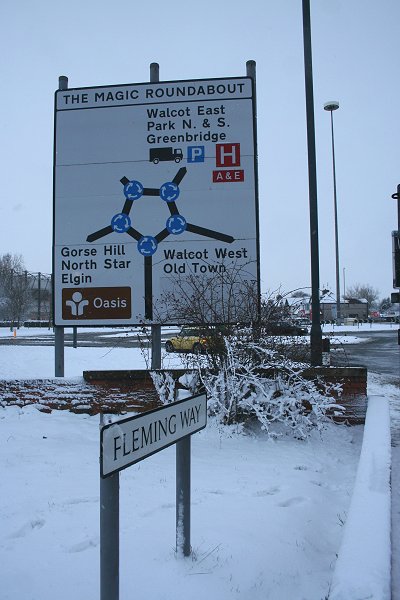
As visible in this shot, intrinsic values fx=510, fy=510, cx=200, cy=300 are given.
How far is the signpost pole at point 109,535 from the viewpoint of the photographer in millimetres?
2055

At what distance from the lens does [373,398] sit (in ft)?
22.1

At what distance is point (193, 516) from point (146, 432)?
1686 mm

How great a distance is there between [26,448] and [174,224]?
3.50m

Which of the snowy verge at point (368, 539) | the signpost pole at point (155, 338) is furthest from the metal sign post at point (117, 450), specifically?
the signpost pole at point (155, 338)

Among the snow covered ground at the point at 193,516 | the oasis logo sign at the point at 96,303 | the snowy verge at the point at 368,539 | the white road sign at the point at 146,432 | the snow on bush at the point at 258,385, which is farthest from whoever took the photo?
the oasis logo sign at the point at 96,303

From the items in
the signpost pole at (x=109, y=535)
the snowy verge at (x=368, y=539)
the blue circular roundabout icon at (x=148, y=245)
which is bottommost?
the snowy verge at (x=368, y=539)

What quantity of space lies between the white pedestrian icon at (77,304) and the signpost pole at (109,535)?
17.6ft

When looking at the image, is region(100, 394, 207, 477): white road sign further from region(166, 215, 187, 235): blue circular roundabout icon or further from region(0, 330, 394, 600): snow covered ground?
region(166, 215, 187, 235): blue circular roundabout icon

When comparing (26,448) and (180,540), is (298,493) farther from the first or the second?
(26,448)

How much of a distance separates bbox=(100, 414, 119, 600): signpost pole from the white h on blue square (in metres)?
5.75

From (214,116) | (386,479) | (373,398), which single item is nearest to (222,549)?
(386,479)

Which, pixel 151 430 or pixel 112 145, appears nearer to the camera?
pixel 151 430

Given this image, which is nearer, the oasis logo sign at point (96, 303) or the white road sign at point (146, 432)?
the white road sign at point (146, 432)

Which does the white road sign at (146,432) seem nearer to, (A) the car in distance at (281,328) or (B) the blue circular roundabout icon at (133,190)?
(A) the car in distance at (281,328)
